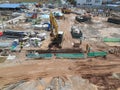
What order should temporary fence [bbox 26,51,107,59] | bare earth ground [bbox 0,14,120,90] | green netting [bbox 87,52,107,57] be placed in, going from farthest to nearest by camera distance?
green netting [bbox 87,52,107,57] < temporary fence [bbox 26,51,107,59] < bare earth ground [bbox 0,14,120,90]

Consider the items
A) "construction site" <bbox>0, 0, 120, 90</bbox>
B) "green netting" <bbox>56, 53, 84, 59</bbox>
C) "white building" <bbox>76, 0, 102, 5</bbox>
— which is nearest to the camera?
"construction site" <bbox>0, 0, 120, 90</bbox>

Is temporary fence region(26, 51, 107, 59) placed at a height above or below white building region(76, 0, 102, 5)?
below

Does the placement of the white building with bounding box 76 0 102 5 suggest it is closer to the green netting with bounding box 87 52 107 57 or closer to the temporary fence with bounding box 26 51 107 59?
the temporary fence with bounding box 26 51 107 59

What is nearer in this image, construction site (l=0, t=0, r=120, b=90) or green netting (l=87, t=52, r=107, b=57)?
construction site (l=0, t=0, r=120, b=90)

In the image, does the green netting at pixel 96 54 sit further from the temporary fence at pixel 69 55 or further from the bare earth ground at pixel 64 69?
the bare earth ground at pixel 64 69

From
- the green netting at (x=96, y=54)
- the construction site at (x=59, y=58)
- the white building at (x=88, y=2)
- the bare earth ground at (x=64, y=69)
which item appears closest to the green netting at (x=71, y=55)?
the construction site at (x=59, y=58)

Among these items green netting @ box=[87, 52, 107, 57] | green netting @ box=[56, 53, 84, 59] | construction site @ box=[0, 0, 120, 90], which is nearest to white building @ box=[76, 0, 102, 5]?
construction site @ box=[0, 0, 120, 90]

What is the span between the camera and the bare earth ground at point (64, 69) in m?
24.0

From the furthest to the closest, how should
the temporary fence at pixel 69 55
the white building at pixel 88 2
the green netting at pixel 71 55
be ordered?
the white building at pixel 88 2
the green netting at pixel 71 55
the temporary fence at pixel 69 55

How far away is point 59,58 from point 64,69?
3534 mm

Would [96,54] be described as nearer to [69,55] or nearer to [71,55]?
[71,55]

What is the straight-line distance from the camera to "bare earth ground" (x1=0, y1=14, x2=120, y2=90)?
24000 millimetres

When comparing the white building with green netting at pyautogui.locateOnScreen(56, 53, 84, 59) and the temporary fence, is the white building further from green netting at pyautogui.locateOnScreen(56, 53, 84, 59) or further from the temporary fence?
green netting at pyautogui.locateOnScreen(56, 53, 84, 59)

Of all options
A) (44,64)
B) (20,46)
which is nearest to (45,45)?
(20,46)
